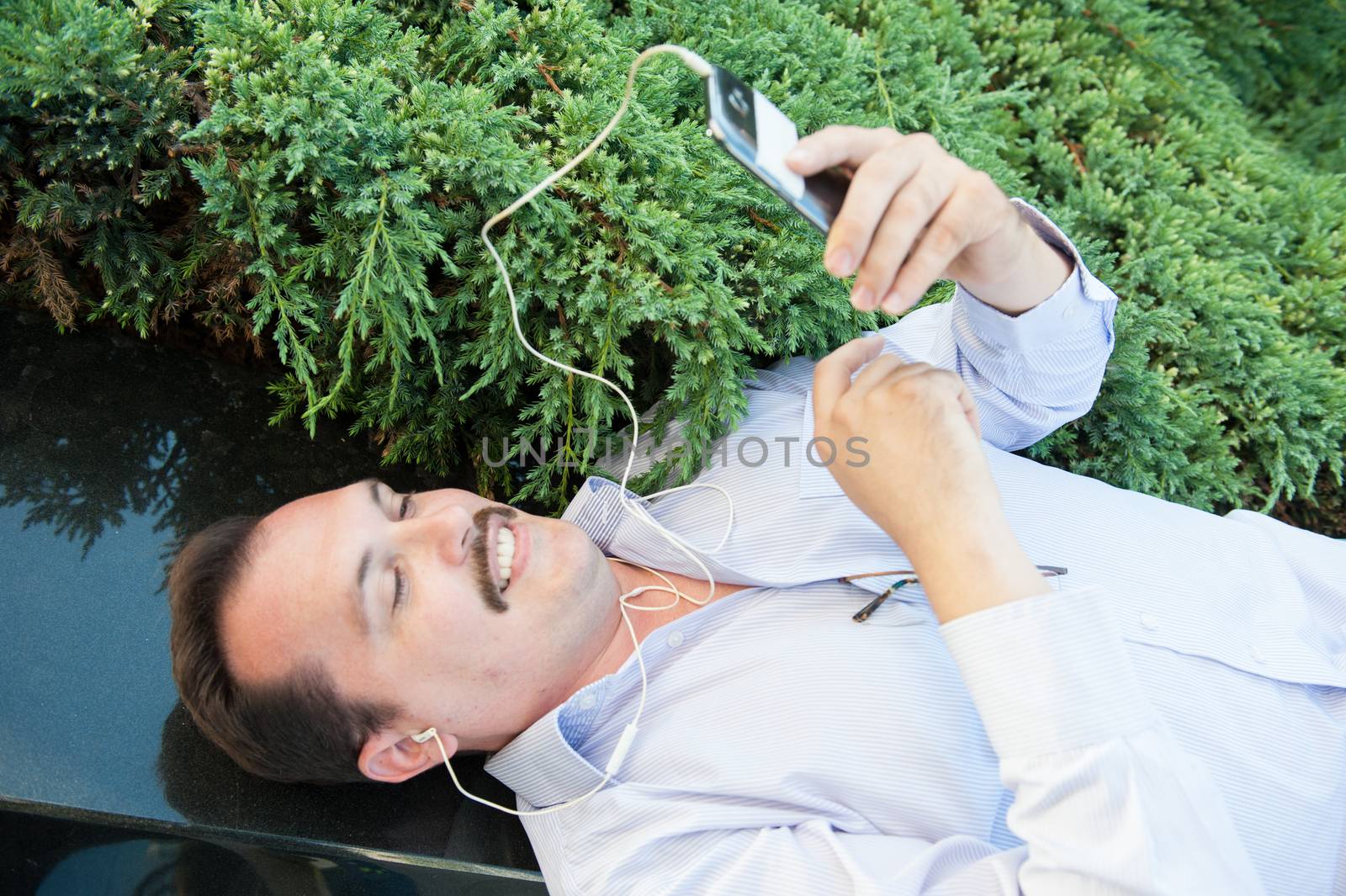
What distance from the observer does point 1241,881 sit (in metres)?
1.79

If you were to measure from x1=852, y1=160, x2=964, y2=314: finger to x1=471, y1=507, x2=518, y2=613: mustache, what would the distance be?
115 centimetres

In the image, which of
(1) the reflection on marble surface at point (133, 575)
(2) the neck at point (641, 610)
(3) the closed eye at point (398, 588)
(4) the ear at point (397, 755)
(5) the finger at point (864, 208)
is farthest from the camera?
(2) the neck at point (641, 610)

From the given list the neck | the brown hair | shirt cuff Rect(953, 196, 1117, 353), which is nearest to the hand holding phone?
shirt cuff Rect(953, 196, 1117, 353)

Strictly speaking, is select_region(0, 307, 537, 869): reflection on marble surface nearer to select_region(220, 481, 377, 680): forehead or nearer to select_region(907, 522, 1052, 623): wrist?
select_region(220, 481, 377, 680): forehead

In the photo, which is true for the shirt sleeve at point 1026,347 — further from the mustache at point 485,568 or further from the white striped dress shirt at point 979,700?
the mustache at point 485,568

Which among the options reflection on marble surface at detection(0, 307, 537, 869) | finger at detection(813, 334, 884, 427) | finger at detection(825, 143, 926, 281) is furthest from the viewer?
reflection on marble surface at detection(0, 307, 537, 869)

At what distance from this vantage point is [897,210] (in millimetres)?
1922

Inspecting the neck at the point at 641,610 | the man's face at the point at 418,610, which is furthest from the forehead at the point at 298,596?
the neck at the point at 641,610

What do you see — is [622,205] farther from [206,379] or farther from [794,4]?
[206,379]

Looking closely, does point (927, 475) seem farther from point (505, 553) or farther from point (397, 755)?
point (397, 755)

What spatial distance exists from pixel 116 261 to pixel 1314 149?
17.7 ft

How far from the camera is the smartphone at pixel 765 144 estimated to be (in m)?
1.78

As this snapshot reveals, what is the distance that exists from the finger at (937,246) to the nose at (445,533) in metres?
1.23

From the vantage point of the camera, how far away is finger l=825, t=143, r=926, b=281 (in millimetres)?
1871
